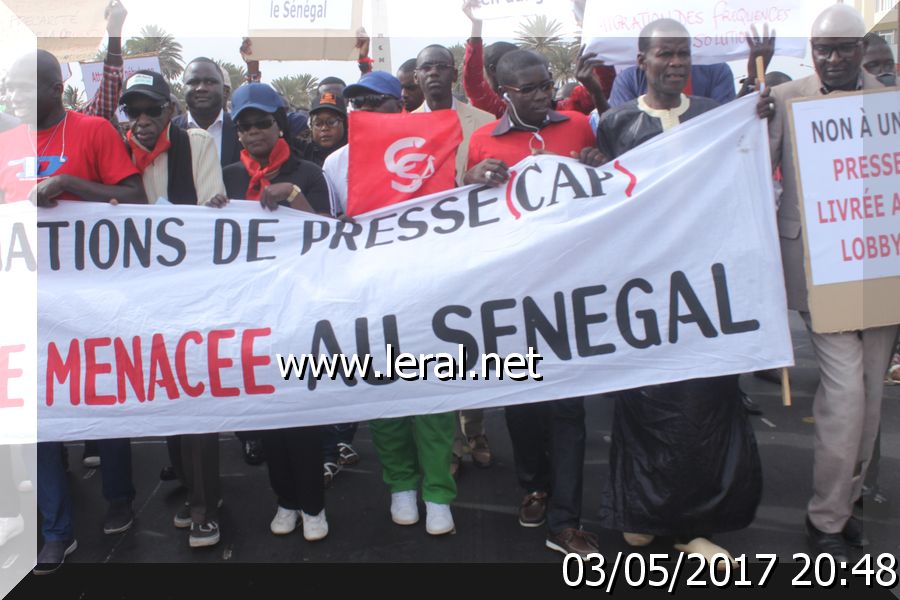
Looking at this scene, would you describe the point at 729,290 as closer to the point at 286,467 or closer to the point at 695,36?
the point at 695,36

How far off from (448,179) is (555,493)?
1.37 meters

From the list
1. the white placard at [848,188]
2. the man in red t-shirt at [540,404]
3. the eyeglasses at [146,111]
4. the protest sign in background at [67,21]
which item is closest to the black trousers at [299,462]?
the man in red t-shirt at [540,404]

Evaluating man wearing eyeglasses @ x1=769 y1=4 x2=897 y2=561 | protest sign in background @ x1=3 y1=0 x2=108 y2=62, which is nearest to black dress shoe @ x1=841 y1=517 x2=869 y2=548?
man wearing eyeglasses @ x1=769 y1=4 x2=897 y2=561

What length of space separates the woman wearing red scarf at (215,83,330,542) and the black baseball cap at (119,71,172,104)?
33 cm

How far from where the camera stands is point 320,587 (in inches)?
126

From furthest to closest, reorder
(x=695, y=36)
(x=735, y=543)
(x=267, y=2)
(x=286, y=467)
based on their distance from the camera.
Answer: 1. (x=267, y=2)
2. (x=695, y=36)
3. (x=286, y=467)
4. (x=735, y=543)

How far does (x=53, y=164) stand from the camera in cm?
346

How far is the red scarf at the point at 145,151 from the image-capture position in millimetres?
3670

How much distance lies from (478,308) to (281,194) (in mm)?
975

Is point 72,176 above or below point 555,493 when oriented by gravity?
above

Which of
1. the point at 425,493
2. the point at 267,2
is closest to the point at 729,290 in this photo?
the point at 425,493

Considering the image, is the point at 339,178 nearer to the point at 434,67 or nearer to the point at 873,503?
the point at 434,67

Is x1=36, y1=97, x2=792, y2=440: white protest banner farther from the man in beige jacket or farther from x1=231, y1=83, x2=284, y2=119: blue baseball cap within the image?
the man in beige jacket

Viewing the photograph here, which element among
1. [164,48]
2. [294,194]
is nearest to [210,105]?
[294,194]
